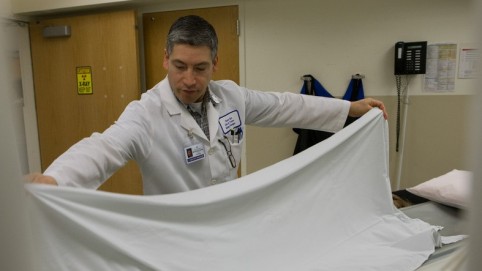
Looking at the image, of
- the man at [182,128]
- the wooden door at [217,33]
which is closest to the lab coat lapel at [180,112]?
the man at [182,128]

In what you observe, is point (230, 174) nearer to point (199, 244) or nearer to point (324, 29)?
point (199, 244)

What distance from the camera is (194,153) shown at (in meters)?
1.23

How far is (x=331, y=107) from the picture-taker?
1.51 m

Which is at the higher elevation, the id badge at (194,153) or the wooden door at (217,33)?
the wooden door at (217,33)

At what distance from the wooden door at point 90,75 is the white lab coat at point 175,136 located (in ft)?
4.97

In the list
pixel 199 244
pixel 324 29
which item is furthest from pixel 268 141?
pixel 199 244

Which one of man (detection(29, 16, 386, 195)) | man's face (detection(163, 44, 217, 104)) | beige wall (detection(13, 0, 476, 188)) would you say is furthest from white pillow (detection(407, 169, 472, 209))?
man's face (detection(163, 44, 217, 104))

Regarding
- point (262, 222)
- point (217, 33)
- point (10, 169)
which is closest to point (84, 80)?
point (217, 33)

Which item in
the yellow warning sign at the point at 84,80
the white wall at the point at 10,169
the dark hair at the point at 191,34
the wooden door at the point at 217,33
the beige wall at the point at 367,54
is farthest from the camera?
the yellow warning sign at the point at 84,80

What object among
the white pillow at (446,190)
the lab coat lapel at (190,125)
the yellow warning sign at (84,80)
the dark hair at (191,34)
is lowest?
the white pillow at (446,190)

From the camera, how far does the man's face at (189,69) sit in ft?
3.76

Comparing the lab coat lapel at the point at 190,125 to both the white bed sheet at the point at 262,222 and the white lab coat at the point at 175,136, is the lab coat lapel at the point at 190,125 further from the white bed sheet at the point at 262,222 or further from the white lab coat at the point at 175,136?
the white bed sheet at the point at 262,222

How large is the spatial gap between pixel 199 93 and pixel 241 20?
1.47 metres

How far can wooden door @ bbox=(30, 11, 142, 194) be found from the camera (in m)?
→ 2.70
